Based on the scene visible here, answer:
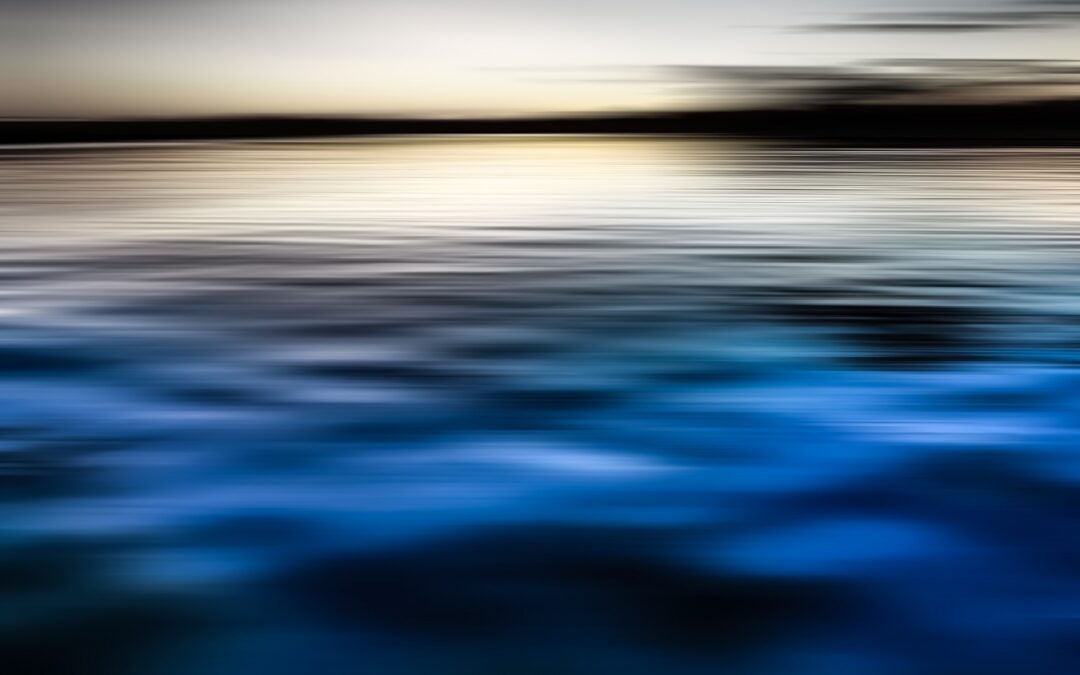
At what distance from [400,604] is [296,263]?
1480 mm

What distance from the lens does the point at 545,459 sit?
104 centimetres

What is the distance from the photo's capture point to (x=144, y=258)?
219 cm

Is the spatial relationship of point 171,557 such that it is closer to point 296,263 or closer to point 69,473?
point 69,473

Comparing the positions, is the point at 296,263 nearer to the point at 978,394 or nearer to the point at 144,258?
the point at 144,258

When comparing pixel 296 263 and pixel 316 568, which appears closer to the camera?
pixel 316 568

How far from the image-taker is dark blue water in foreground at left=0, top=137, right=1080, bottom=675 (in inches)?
27.5

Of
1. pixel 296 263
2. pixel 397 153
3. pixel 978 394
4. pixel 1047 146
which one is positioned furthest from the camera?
pixel 397 153

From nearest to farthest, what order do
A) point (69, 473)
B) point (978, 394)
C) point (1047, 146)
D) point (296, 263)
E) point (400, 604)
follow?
point (400, 604) < point (69, 473) < point (978, 394) < point (296, 263) < point (1047, 146)

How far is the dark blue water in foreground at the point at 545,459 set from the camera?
70 cm

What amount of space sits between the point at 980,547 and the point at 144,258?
1.72 m

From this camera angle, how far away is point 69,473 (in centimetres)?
98

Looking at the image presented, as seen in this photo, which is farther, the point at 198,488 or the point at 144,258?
the point at 144,258

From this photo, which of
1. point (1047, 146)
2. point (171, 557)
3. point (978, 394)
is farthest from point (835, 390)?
point (1047, 146)

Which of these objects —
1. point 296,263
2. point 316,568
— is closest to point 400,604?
point 316,568
